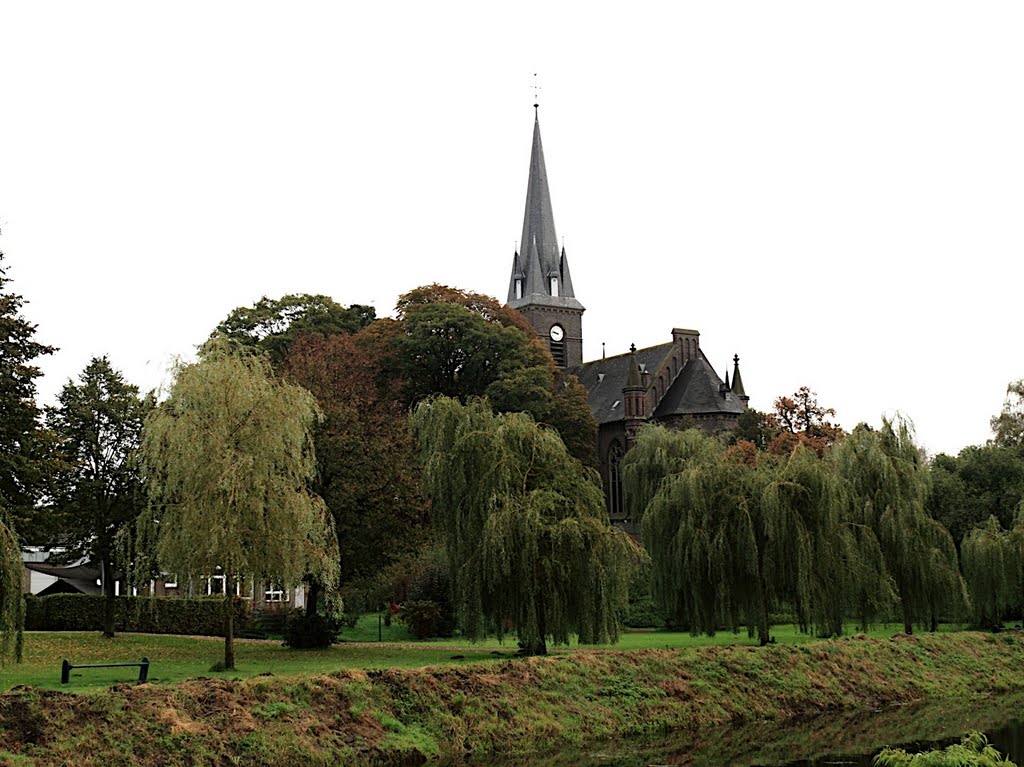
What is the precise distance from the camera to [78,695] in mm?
18297

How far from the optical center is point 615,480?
74.9m

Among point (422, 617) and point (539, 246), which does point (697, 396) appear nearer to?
point (539, 246)

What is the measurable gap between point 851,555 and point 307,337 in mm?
28308

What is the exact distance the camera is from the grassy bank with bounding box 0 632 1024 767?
1775 centimetres

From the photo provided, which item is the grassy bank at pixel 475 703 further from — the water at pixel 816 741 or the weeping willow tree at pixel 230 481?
the weeping willow tree at pixel 230 481

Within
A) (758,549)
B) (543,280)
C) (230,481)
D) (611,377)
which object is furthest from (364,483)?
(543,280)

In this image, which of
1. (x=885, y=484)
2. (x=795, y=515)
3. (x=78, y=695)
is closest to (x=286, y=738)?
(x=78, y=695)

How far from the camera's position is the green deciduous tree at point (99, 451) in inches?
1330

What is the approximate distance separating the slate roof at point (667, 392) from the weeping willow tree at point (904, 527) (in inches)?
1444

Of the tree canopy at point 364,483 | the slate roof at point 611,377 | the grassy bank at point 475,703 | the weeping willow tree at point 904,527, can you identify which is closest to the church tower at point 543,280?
the slate roof at point 611,377

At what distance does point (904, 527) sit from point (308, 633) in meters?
17.6

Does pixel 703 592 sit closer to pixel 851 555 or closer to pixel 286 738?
pixel 851 555

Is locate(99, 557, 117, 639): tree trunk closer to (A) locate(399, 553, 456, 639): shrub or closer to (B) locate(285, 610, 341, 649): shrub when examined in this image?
(B) locate(285, 610, 341, 649): shrub

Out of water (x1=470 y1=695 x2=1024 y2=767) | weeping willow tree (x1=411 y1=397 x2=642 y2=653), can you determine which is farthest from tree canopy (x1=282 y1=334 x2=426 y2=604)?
water (x1=470 y1=695 x2=1024 y2=767)
